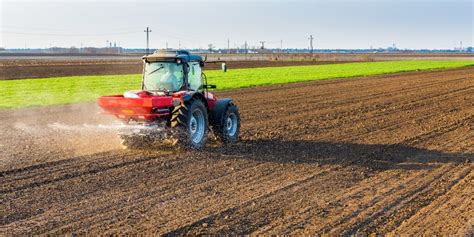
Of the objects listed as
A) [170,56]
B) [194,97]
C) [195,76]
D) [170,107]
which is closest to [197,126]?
[194,97]

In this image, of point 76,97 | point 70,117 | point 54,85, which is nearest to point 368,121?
point 70,117

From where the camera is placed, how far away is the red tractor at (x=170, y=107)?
39.6 ft

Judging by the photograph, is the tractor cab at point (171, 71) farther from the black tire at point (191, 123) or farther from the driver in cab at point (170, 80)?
the black tire at point (191, 123)

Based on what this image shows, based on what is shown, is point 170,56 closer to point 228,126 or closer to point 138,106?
point 138,106

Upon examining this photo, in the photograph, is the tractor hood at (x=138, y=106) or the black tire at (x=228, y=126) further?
the black tire at (x=228, y=126)

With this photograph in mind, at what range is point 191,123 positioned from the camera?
12531 mm

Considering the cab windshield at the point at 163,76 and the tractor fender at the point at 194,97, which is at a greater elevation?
the cab windshield at the point at 163,76

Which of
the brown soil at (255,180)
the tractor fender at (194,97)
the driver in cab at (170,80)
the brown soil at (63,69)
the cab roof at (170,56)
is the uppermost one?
the cab roof at (170,56)

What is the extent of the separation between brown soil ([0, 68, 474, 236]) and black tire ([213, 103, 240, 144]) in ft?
1.14

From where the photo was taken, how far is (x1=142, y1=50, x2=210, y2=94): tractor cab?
12594 mm

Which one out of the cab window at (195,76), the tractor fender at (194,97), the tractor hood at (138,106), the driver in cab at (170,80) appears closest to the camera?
the tractor hood at (138,106)

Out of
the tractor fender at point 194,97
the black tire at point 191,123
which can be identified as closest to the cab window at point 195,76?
the tractor fender at point 194,97

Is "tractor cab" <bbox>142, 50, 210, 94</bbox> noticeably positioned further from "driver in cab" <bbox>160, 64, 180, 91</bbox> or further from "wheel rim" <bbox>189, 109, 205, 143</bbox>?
"wheel rim" <bbox>189, 109, 205, 143</bbox>

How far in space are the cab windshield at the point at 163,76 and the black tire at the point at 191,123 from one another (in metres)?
0.59
